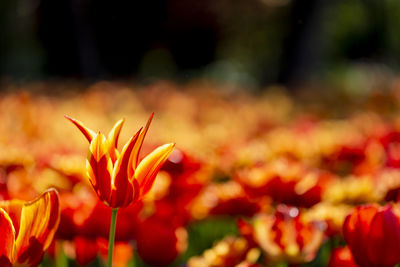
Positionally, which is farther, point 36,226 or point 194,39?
point 194,39

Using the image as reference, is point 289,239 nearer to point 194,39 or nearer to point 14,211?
point 14,211

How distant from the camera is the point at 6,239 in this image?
792 millimetres

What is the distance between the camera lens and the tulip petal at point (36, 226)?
79 cm

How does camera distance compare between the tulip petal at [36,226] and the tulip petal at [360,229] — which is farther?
the tulip petal at [360,229]

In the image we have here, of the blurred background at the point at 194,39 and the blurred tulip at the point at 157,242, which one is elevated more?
the blurred tulip at the point at 157,242

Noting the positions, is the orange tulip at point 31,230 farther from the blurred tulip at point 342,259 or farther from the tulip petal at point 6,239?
the blurred tulip at point 342,259

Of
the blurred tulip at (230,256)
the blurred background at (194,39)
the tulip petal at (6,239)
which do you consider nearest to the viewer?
the tulip petal at (6,239)

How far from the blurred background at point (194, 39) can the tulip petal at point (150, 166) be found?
747 centimetres

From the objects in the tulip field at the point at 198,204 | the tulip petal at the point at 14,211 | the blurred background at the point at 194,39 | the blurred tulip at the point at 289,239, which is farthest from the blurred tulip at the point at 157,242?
the blurred background at the point at 194,39

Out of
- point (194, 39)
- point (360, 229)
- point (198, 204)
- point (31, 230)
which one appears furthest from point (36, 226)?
point (194, 39)

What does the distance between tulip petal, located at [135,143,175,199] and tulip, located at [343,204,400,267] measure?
0.28 m

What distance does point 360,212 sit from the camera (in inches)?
35.6

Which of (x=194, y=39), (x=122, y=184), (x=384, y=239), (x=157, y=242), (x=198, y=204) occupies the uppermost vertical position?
(x=122, y=184)

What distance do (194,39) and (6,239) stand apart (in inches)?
850
